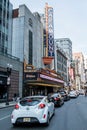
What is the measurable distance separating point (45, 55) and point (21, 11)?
1468 cm

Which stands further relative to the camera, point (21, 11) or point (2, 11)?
point (21, 11)

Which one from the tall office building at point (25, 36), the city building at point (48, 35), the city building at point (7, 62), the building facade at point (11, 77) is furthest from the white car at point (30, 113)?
the city building at point (48, 35)

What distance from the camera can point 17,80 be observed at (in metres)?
41.5

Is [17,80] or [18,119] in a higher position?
[17,80]

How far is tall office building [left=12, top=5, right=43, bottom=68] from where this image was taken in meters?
47.4

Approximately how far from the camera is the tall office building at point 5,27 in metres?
43.8

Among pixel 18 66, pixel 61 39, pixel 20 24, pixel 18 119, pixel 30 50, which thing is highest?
pixel 61 39

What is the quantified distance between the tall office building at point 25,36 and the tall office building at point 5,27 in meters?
1.25

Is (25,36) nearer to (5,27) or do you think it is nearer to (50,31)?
(5,27)

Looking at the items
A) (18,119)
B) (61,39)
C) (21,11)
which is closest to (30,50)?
(21,11)

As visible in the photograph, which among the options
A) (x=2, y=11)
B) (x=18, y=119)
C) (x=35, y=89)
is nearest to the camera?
(x=18, y=119)

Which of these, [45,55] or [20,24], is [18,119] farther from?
[45,55]

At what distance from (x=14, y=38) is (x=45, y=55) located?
43.4 ft

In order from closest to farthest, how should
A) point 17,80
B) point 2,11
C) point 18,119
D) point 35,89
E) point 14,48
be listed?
point 18,119, point 17,80, point 2,11, point 14,48, point 35,89
